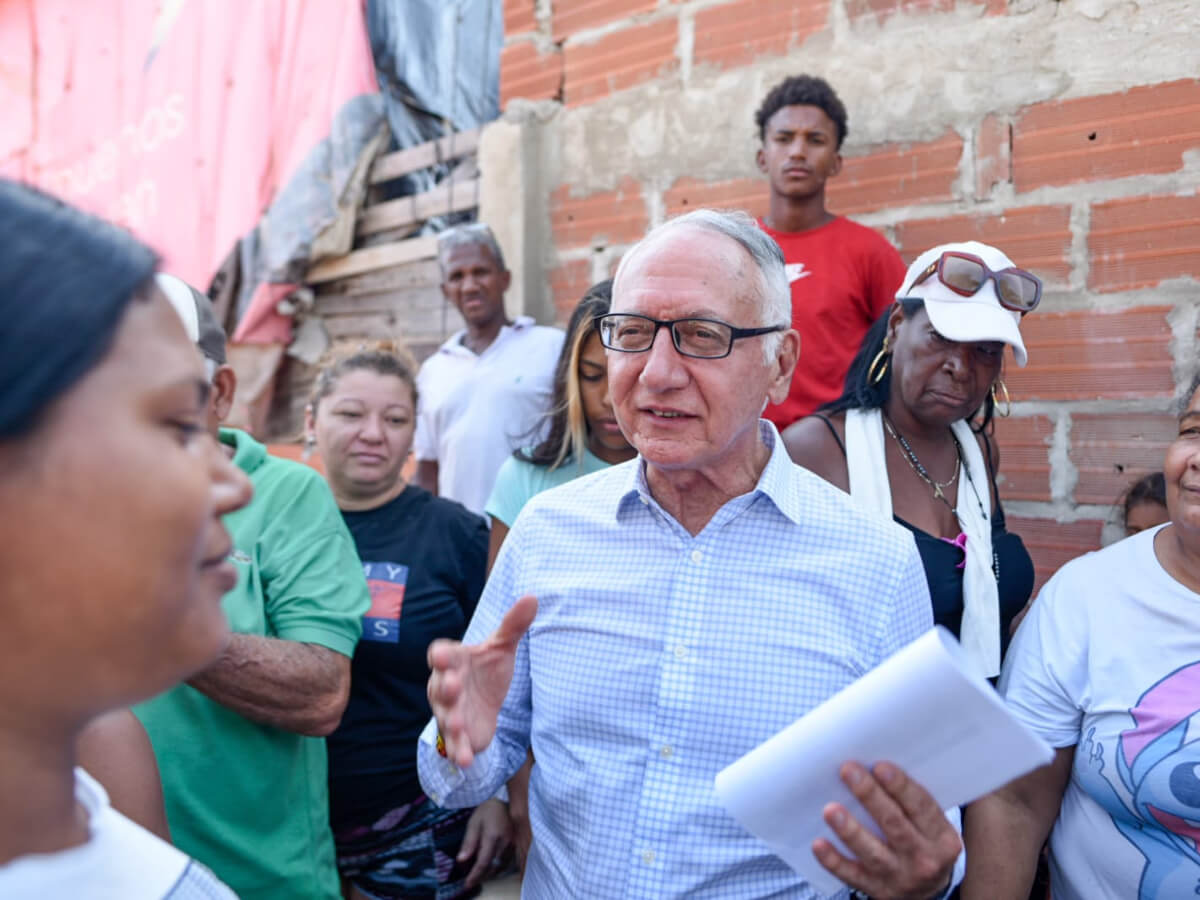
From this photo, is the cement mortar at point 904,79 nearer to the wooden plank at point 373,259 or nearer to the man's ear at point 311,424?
the wooden plank at point 373,259

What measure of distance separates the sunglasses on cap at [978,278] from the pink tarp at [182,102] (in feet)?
13.0

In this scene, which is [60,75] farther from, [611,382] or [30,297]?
[30,297]

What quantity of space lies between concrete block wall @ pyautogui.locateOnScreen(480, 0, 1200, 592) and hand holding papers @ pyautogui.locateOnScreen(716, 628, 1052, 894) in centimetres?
188

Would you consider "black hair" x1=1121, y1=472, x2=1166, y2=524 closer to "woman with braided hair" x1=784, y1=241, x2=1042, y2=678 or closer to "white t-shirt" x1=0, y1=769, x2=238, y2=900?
"woman with braided hair" x1=784, y1=241, x2=1042, y2=678

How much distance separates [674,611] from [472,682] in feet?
1.21

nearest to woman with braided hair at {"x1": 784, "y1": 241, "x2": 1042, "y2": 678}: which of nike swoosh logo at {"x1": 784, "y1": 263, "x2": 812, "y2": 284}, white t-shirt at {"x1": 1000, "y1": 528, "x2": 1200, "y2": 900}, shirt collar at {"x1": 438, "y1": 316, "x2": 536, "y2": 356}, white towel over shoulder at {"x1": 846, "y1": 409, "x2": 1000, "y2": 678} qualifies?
white towel over shoulder at {"x1": 846, "y1": 409, "x2": 1000, "y2": 678}

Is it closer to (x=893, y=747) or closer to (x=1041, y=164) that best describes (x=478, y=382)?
(x=1041, y=164)

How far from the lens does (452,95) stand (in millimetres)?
5023

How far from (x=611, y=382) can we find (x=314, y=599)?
0.76 meters

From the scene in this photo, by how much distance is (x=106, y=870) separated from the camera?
2.61 feet

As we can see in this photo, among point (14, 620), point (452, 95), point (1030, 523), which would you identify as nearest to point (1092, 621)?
point (1030, 523)

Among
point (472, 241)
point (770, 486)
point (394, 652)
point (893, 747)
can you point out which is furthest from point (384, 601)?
point (472, 241)

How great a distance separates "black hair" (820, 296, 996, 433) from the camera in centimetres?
246

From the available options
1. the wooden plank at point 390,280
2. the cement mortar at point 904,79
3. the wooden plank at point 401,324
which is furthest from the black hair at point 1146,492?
the wooden plank at point 390,280
